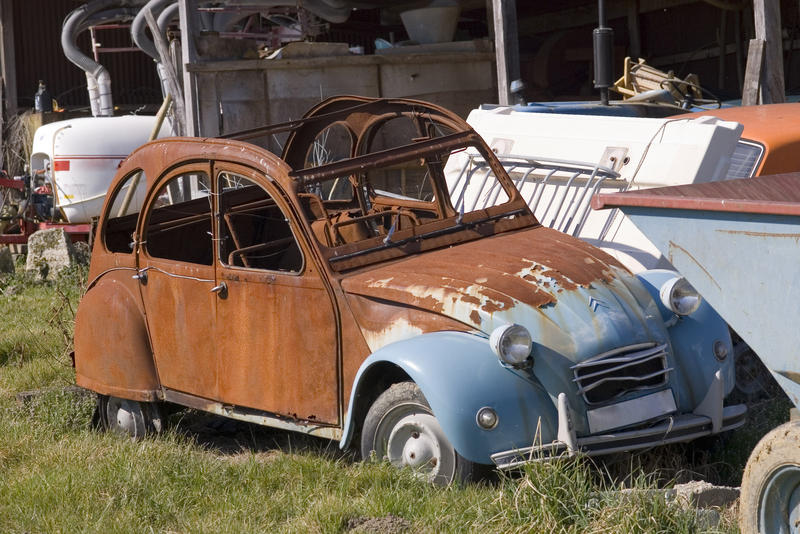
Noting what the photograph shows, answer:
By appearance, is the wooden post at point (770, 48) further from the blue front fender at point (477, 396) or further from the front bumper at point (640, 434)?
the blue front fender at point (477, 396)

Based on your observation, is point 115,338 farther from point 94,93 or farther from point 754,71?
point 94,93

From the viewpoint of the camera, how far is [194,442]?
581 cm

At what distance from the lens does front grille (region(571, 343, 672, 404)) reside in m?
4.41

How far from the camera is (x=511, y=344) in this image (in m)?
4.31

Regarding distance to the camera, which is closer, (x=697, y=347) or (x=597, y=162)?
(x=697, y=347)

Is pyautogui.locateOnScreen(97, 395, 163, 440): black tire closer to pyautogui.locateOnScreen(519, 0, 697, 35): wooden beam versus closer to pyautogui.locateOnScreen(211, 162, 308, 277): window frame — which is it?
pyautogui.locateOnScreen(211, 162, 308, 277): window frame

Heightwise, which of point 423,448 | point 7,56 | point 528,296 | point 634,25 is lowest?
point 423,448

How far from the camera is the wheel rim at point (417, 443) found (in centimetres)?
442

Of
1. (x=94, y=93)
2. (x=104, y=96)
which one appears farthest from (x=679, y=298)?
(x=94, y=93)

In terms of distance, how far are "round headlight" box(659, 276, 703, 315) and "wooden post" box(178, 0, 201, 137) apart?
656 centimetres

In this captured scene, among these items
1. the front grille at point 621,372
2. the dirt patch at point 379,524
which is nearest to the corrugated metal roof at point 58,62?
the front grille at point 621,372

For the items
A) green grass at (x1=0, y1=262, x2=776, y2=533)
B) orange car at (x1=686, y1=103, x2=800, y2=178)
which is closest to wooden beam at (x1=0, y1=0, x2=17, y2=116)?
green grass at (x1=0, y1=262, x2=776, y2=533)

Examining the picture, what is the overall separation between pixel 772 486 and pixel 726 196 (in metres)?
1.25

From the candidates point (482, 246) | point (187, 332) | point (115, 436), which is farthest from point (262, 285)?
point (115, 436)
